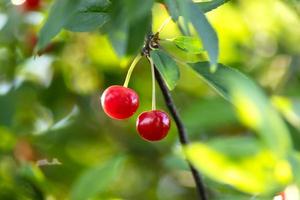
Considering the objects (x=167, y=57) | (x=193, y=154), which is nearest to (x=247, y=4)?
(x=167, y=57)

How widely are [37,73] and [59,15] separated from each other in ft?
3.66

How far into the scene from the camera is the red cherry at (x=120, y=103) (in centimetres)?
121

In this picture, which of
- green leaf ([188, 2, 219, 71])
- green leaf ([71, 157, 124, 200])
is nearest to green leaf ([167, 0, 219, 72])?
green leaf ([188, 2, 219, 71])

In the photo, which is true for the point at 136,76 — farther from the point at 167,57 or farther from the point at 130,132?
the point at 167,57

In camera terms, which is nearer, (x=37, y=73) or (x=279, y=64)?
(x=37, y=73)

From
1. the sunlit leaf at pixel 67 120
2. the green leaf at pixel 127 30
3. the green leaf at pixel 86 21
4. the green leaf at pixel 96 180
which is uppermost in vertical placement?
the green leaf at pixel 127 30

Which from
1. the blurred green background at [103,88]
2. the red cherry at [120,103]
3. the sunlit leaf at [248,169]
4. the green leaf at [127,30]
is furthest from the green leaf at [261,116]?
the blurred green background at [103,88]

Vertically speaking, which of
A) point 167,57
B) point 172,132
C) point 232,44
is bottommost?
point 172,132

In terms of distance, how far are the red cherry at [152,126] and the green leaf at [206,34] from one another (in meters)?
0.27

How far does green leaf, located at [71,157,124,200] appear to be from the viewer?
1.33m

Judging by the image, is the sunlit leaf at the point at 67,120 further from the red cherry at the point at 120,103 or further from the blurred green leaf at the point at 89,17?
the blurred green leaf at the point at 89,17

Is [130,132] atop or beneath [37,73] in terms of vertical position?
beneath

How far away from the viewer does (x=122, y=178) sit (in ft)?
→ 7.01

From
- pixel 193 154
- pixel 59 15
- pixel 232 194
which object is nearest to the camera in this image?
pixel 193 154
